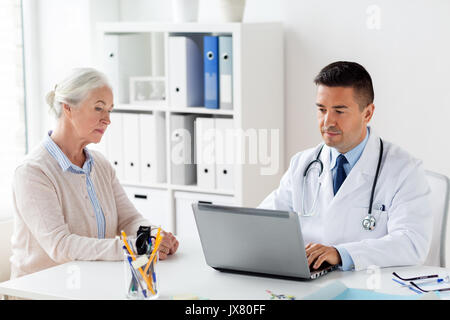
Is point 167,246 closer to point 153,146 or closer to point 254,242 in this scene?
point 254,242

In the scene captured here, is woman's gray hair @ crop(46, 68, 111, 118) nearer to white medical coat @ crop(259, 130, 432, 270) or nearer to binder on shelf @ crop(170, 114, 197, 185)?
white medical coat @ crop(259, 130, 432, 270)

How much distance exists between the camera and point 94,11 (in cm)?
365

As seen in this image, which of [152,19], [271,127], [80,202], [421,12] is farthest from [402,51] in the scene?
[80,202]

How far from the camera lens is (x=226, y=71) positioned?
318 centimetres

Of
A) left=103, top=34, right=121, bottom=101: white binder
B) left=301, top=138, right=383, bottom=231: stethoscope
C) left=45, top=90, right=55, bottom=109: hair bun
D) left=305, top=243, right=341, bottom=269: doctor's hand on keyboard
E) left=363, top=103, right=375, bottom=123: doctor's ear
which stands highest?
left=103, top=34, right=121, bottom=101: white binder

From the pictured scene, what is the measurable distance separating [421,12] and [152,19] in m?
1.51

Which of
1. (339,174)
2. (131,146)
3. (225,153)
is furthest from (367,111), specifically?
(131,146)

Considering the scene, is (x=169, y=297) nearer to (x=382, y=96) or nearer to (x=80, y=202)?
(x=80, y=202)

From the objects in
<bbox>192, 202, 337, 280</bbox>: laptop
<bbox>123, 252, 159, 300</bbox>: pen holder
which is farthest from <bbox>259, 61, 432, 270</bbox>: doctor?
<bbox>123, 252, 159, 300</bbox>: pen holder

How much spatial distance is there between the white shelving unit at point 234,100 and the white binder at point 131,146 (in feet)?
0.16

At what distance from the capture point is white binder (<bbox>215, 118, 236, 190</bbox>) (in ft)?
10.5

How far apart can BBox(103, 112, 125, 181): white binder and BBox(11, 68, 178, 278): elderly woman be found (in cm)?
97

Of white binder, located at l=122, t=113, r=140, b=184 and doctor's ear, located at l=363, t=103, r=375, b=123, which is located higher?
doctor's ear, located at l=363, t=103, r=375, b=123

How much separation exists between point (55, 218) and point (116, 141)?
1.38 metres
